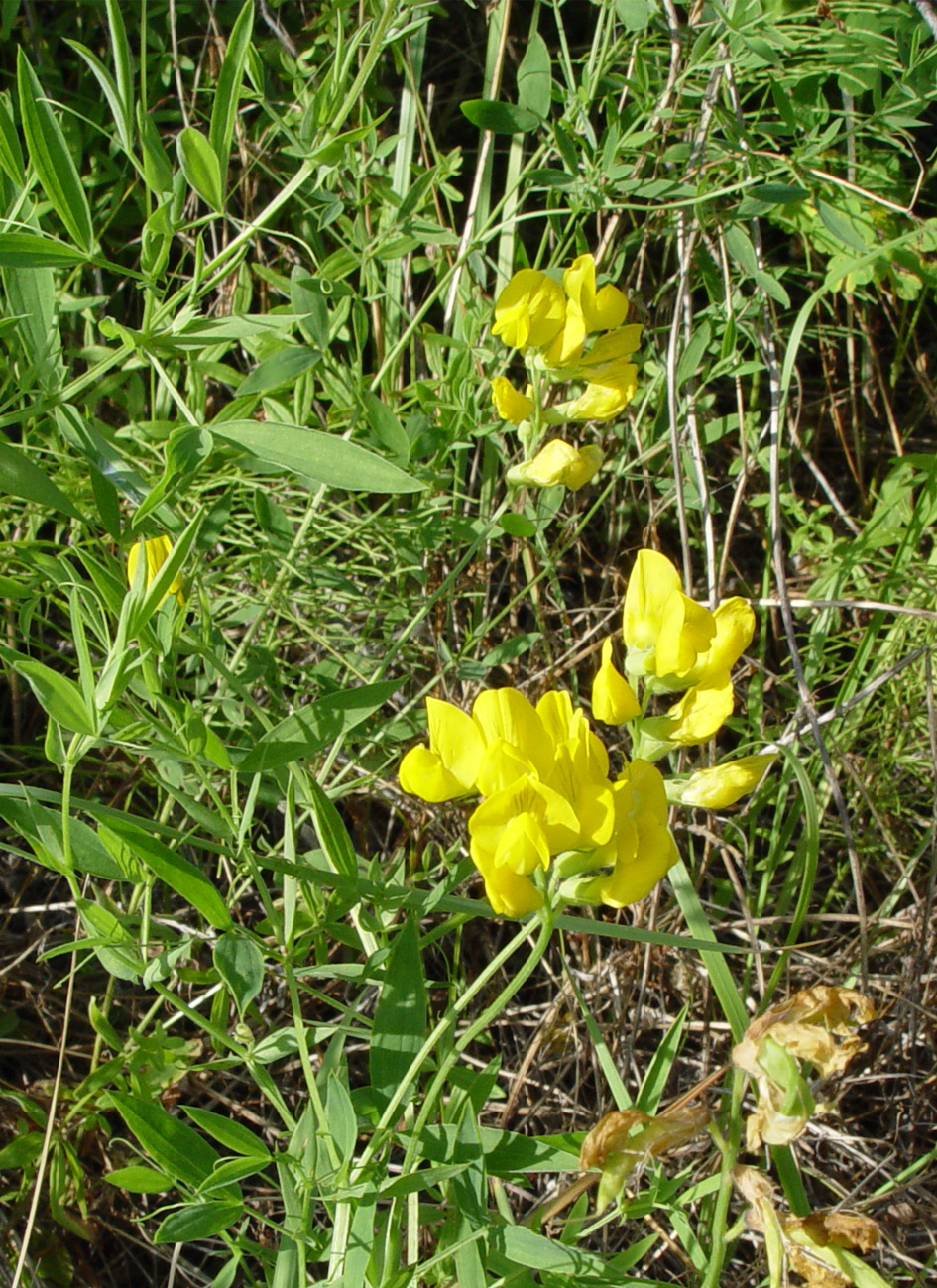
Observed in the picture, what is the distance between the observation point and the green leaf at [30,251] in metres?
1.00

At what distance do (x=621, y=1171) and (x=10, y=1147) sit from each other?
0.90 metres

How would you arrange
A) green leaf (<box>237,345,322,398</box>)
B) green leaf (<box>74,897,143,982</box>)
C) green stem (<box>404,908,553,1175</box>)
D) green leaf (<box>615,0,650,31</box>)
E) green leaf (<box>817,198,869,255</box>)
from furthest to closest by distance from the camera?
green leaf (<box>817,198,869,255</box>), green leaf (<box>615,0,650,31</box>), green leaf (<box>237,345,322,398</box>), green leaf (<box>74,897,143,982</box>), green stem (<box>404,908,553,1175</box>)

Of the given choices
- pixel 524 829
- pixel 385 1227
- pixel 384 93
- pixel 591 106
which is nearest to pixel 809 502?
pixel 591 106

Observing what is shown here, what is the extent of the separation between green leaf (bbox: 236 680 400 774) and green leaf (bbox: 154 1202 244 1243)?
42cm

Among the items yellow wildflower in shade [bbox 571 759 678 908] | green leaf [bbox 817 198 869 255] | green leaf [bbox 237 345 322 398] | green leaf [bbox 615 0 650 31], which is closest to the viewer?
yellow wildflower in shade [bbox 571 759 678 908]

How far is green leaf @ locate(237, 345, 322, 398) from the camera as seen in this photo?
1.24 metres

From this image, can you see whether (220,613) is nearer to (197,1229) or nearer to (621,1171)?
(197,1229)

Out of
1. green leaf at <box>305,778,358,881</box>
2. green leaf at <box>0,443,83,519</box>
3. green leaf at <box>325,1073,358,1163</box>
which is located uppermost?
green leaf at <box>0,443,83,519</box>

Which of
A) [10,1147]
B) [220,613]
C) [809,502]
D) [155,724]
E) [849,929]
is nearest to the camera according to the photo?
[155,724]

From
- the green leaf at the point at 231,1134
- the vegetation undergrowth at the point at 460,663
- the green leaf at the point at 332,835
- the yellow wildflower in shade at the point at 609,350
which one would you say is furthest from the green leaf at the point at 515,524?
the green leaf at the point at 231,1134

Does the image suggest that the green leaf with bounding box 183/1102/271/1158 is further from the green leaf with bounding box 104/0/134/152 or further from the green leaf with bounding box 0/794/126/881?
the green leaf with bounding box 104/0/134/152

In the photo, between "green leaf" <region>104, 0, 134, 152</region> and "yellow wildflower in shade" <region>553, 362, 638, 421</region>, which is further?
"yellow wildflower in shade" <region>553, 362, 638, 421</region>

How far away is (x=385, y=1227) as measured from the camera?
105 cm

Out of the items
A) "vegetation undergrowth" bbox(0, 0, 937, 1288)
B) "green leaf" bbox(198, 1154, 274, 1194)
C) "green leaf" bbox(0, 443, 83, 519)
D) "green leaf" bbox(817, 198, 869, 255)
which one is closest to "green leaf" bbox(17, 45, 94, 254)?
"vegetation undergrowth" bbox(0, 0, 937, 1288)
